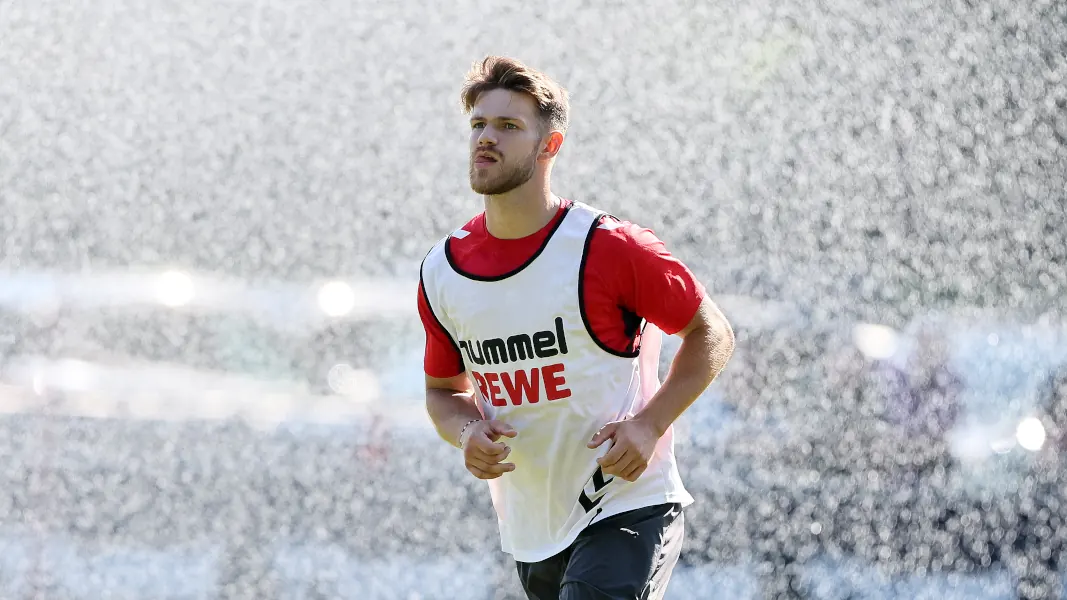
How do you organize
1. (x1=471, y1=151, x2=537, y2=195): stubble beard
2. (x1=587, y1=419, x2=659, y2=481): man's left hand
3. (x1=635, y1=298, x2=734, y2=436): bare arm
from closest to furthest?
(x1=587, y1=419, x2=659, y2=481): man's left hand → (x1=635, y1=298, x2=734, y2=436): bare arm → (x1=471, y1=151, x2=537, y2=195): stubble beard

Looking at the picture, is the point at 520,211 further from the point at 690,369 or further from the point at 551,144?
the point at 690,369

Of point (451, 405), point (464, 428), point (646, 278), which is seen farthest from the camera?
point (451, 405)

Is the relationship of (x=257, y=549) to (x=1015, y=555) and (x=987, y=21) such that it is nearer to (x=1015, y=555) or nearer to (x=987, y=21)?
(x=1015, y=555)

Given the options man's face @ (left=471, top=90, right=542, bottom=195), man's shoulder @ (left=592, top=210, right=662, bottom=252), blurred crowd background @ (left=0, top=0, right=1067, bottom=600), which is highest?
man's face @ (left=471, top=90, right=542, bottom=195)

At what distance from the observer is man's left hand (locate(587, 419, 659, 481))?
2.13 m

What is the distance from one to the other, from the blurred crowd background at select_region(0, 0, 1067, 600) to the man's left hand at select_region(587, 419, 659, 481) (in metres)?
2.97

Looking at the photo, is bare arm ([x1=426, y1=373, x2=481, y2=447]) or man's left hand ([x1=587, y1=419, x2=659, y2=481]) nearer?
man's left hand ([x1=587, y1=419, x2=659, y2=481])

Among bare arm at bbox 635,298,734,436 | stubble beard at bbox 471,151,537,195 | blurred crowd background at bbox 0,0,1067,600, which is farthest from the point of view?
blurred crowd background at bbox 0,0,1067,600

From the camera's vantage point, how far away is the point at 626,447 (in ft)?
7.00

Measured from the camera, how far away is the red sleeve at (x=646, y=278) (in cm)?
225

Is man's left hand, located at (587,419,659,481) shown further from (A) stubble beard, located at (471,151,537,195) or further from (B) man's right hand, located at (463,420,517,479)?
(A) stubble beard, located at (471,151,537,195)

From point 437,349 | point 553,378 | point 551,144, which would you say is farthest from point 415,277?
point 553,378

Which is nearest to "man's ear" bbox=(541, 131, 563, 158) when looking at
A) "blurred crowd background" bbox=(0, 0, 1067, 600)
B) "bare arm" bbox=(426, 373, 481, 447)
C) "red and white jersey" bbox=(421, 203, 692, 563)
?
"red and white jersey" bbox=(421, 203, 692, 563)

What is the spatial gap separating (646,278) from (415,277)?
446cm
